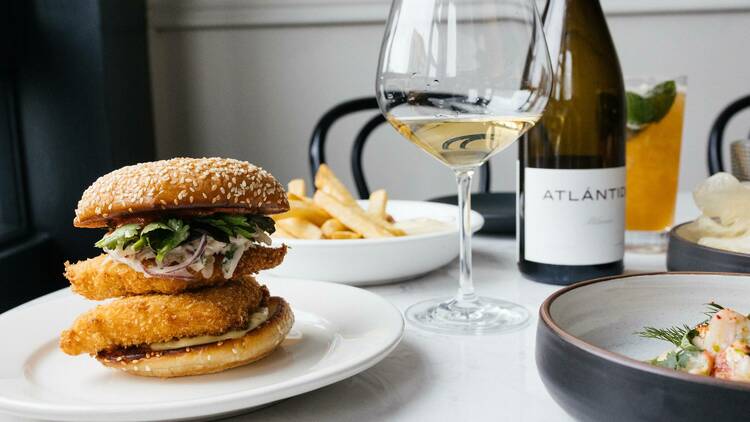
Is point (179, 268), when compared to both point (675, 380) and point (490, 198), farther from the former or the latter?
point (490, 198)

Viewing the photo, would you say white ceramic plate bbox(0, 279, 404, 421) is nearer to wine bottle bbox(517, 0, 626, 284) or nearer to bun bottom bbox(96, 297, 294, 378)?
bun bottom bbox(96, 297, 294, 378)

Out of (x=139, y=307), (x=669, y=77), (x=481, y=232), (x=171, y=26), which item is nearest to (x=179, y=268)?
(x=139, y=307)

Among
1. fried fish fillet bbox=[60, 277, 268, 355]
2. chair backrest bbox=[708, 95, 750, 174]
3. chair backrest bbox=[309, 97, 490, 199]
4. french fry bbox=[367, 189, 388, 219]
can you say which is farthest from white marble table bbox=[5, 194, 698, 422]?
chair backrest bbox=[708, 95, 750, 174]

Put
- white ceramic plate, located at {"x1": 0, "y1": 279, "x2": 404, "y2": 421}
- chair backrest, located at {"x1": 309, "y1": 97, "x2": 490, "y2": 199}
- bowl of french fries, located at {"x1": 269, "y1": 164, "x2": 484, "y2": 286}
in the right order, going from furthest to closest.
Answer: chair backrest, located at {"x1": 309, "y1": 97, "x2": 490, "y2": 199} → bowl of french fries, located at {"x1": 269, "y1": 164, "x2": 484, "y2": 286} → white ceramic plate, located at {"x1": 0, "y1": 279, "x2": 404, "y2": 421}

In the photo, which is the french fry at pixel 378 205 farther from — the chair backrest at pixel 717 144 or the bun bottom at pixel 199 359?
the chair backrest at pixel 717 144

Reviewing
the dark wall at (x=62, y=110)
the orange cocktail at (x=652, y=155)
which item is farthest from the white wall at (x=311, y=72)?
the orange cocktail at (x=652, y=155)

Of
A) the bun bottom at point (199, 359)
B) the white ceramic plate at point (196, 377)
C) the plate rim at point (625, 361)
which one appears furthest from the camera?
the bun bottom at point (199, 359)
